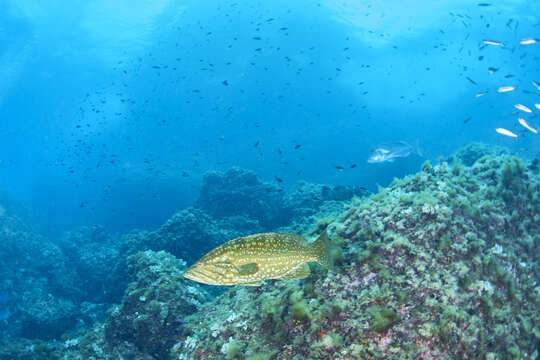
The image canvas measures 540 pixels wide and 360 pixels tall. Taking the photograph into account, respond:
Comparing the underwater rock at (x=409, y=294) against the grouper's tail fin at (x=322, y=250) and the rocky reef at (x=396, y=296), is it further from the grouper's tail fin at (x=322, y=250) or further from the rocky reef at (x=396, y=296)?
the grouper's tail fin at (x=322, y=250)

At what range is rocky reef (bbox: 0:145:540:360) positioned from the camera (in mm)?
3236

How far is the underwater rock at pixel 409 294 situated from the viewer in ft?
10.5

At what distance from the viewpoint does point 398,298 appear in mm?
3387

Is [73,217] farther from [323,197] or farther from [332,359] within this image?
[332,359]

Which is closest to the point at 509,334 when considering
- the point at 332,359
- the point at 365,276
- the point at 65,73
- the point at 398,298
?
the point at 398,298

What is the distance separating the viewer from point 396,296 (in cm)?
342

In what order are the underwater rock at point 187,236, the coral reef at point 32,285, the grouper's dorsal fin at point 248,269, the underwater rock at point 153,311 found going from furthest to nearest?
the underwater rock at point 187,236 → the coral reef at point 32,285 → the underwater rock at point 153,311 → the grouper's dorsal fin at point 248,269

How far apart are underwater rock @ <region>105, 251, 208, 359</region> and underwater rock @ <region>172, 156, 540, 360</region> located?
120 centimetres

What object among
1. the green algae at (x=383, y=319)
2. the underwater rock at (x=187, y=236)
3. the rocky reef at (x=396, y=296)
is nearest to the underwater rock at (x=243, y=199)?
the underwater rock at (x=187, y=236)

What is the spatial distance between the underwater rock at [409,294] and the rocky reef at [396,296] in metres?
0.01

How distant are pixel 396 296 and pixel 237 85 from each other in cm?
6141

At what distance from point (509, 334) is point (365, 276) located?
1.89 m

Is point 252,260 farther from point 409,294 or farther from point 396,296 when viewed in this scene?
point 409,294

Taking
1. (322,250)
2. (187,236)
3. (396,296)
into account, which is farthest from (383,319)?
(187,236)
